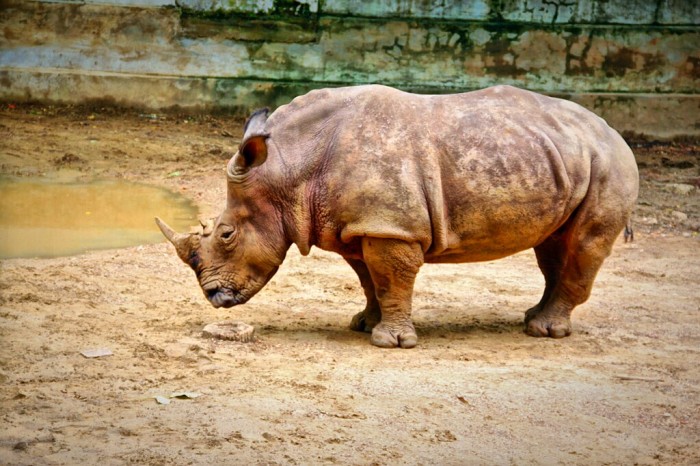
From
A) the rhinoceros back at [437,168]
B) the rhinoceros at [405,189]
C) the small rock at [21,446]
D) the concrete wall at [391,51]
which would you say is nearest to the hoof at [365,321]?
the rhinoceros at [405,189]

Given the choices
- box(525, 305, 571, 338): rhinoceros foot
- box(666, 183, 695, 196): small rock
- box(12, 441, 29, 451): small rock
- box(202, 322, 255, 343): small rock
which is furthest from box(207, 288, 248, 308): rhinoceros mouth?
box(666, 183, 695, 196): small rock

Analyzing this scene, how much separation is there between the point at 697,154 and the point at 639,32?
1.86 m

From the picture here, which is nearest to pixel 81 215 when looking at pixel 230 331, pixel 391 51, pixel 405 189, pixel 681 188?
pixel 230 331

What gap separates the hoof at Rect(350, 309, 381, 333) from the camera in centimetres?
705

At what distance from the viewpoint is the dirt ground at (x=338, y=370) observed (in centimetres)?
481

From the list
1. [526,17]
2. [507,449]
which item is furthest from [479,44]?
[507,449]

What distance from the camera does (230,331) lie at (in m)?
6.53

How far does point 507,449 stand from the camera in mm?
4891

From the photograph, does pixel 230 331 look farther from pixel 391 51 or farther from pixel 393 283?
pixel 391 51

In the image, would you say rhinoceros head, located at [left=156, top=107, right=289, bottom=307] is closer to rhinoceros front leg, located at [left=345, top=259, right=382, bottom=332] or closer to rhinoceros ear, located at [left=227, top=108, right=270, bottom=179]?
rhinoceros ear, located at [left=227, top=108, right=270, bottom=179]

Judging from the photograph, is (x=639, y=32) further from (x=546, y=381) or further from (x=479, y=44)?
(x=546, y=381)

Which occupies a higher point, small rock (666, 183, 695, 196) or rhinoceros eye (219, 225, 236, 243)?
rhinoceros eye (219, 225, 236, 243)

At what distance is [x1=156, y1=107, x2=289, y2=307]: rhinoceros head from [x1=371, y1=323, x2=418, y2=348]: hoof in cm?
79

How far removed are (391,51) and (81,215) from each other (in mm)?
5870
